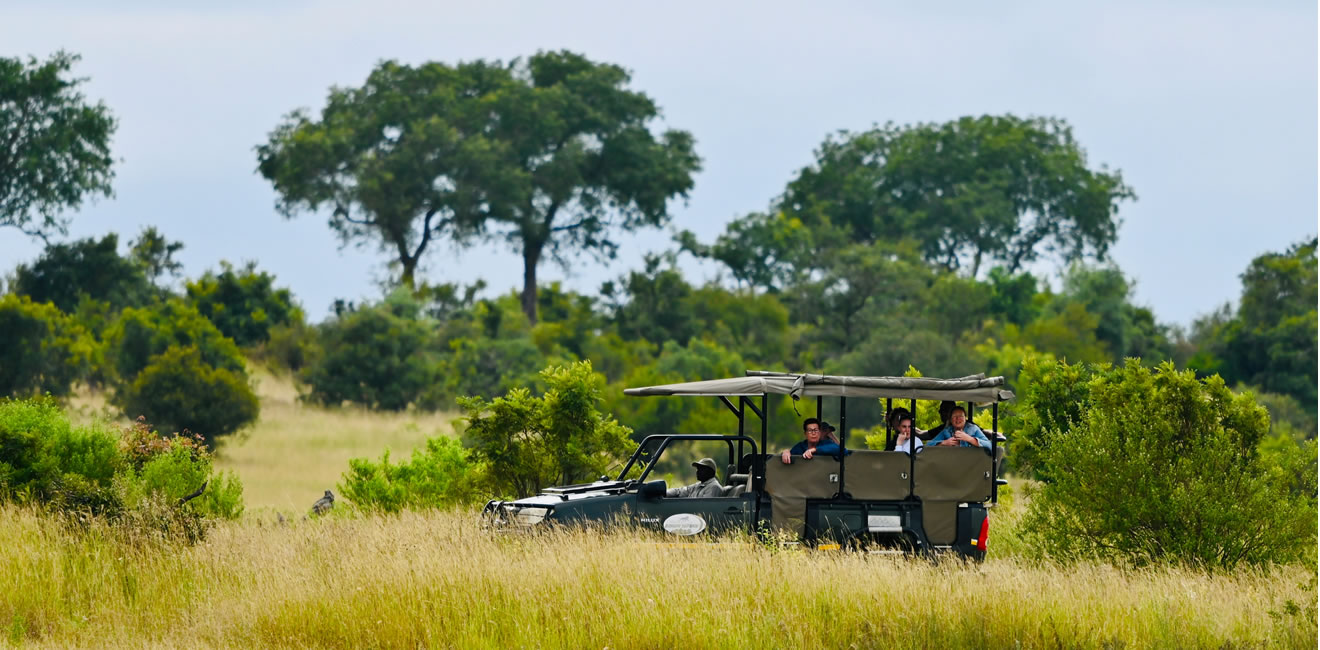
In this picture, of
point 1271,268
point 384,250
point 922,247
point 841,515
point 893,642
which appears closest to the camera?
point 893,642

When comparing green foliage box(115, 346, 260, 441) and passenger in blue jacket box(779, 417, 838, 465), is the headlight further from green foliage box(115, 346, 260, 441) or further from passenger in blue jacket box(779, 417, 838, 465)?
green foliage box(115, 346, 260, 441)

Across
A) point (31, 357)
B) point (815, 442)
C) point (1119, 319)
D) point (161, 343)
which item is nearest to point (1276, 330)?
point (1119, 319)

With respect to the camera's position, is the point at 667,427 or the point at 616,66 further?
the point at 616,66

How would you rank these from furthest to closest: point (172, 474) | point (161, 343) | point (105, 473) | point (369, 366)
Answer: point (369, 366)
point (161, 343)
point (105, 473)
point (172, 474)

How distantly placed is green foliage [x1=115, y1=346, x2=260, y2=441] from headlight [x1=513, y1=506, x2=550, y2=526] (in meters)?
25.6

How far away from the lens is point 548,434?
1892 centimetres

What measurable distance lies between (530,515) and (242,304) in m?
44.2

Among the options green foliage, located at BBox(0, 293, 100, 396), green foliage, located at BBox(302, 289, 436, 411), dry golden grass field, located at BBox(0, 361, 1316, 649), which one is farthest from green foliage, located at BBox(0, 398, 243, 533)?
green foliage, located at BBox(302, 289, 436, 411)

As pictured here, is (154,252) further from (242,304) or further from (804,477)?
(804,477)

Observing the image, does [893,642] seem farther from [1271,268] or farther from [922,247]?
[922,247]

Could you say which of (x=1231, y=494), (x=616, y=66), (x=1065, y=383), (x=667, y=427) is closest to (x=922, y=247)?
(x=616, y=66)

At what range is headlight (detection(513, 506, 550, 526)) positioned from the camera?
506 inches

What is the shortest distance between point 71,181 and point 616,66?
26.3 metres

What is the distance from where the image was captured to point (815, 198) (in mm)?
82312
